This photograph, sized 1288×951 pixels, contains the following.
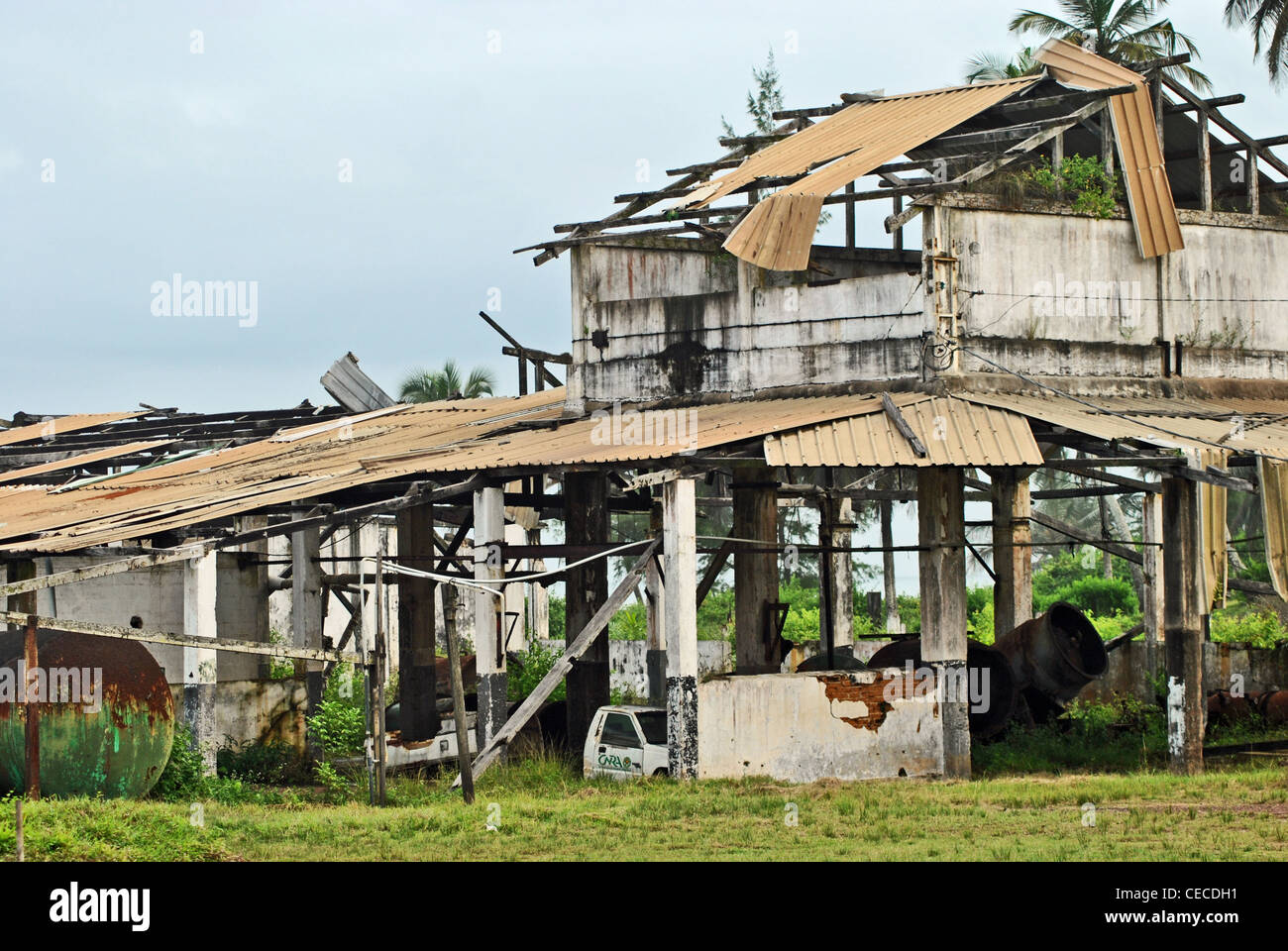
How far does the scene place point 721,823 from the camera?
17.1m

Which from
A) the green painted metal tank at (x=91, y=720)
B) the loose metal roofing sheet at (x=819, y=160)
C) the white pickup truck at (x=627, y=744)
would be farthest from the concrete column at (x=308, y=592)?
the loose metal roofing sheet at (x=819, y=160)

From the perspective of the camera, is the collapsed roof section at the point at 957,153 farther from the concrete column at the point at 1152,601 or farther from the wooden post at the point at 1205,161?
the concrete column at the point at 1152,601

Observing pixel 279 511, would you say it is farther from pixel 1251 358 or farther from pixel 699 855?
pixel 1251 358

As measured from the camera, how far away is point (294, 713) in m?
26.9

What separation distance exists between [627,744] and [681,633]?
2020 millimetres

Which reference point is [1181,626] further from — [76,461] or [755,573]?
[76,461]

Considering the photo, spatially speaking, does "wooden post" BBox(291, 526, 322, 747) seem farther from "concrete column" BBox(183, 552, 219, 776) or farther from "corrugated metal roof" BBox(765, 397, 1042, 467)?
"corrugated metal roof" BBox(765, 397, 1042, 467)

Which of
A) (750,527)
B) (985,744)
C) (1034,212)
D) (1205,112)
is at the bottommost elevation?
(985,744)

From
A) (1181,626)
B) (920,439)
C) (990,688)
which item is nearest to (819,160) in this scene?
(920,439)

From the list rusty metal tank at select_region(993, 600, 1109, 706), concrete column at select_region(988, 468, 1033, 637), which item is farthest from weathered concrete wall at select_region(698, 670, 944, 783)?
concrete column at select_region(988, 468, 1033, 637)

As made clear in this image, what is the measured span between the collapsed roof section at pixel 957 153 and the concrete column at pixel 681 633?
4468 mm
